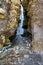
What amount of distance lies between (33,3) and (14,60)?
931 mm

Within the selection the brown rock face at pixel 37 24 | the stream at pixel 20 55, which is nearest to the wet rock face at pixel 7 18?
the stream at pixel 20 55

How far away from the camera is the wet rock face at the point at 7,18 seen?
2.52m

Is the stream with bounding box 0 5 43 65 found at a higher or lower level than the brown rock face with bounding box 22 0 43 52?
lower

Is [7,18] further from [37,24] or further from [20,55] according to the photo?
[20,55]

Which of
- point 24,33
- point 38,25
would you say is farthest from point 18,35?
point 38,25

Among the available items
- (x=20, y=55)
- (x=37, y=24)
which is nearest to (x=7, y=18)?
(x=37, y=24)

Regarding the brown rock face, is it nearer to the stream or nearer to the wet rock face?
the stream

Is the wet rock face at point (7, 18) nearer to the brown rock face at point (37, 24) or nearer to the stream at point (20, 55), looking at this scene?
the stream at point (20, 55)

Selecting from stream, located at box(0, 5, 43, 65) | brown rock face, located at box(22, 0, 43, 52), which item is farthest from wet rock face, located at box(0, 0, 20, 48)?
brown rock face, located at box(22, 0, 43, 52)

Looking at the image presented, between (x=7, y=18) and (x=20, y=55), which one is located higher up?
(x=7, y=18)

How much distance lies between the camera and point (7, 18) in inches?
101

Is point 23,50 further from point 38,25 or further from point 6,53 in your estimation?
point 38,25

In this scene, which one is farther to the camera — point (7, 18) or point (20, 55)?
point (7, 18)

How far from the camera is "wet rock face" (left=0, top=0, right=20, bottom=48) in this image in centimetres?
252
